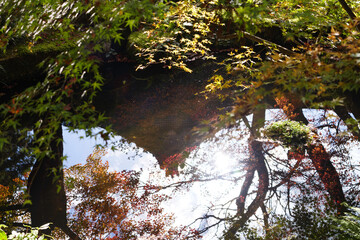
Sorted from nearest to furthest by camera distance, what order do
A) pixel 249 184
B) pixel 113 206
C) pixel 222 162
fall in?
pixel 113 206 → pixel 249 184 → pixel 222 162

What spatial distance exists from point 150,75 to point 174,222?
150 inches

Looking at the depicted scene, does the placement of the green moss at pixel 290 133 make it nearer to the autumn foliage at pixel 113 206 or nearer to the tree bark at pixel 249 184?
the tree bark at pixel 249 184

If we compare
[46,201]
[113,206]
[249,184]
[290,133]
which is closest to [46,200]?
[46,201]

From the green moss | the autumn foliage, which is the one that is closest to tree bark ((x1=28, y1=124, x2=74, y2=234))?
the autumn foliage

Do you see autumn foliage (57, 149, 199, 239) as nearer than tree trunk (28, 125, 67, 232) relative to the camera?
Yes

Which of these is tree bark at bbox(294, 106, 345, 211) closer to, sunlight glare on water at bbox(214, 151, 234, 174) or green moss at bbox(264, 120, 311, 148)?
green moss at bbox(264, 120, 311, 148)

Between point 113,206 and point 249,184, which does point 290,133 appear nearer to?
point 249,184

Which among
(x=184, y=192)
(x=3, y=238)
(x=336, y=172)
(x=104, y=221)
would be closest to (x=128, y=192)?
(x=104, y=221)

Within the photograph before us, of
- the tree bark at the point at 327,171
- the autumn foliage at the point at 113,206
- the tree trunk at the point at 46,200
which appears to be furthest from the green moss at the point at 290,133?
the tree trunk at the point at 46,200

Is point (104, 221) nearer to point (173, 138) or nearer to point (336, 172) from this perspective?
point (173, 138)

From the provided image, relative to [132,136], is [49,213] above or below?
below

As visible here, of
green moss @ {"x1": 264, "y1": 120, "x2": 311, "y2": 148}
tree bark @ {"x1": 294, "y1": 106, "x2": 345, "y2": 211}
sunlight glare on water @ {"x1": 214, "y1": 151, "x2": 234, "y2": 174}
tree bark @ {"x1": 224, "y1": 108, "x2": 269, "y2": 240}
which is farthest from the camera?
green moss @ {"x1": 264, "y1": 120, "x2": 311, "y2": 148}

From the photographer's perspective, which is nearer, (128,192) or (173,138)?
(128,192)

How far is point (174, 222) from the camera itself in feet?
11.0
